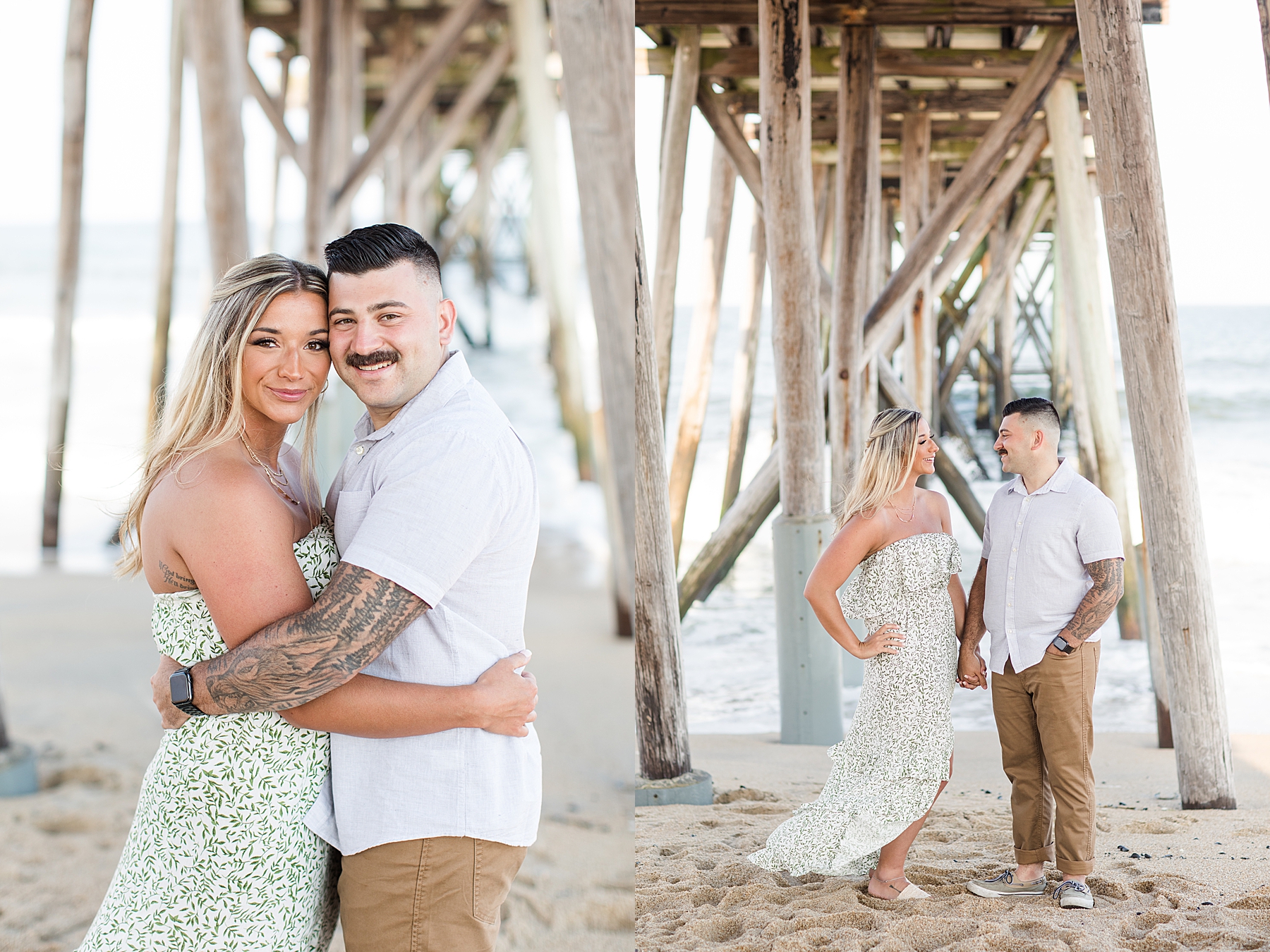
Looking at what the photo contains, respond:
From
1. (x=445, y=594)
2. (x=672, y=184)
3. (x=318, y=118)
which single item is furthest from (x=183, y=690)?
(x=318, y=118)

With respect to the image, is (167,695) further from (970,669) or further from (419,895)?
(970,669)

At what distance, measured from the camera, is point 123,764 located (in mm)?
3572

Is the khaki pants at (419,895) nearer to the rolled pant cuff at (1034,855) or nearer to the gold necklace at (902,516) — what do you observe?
the gold necklace at (902,516)

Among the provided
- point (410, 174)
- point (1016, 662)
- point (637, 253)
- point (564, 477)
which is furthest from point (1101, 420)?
point (410, 174)

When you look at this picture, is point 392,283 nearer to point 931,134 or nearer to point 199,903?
point 199,903

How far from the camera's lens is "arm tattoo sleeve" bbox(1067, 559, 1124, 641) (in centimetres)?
284

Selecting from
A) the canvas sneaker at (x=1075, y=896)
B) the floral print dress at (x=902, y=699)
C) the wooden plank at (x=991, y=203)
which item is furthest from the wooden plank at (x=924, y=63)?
the canvas sneaker at (x=1075, y=896)

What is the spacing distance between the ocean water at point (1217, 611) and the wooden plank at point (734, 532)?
68 cm

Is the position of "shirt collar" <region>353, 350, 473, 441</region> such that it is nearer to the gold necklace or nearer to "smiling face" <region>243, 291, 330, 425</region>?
"smiling face" <region>243, 291, 330, 425</region>

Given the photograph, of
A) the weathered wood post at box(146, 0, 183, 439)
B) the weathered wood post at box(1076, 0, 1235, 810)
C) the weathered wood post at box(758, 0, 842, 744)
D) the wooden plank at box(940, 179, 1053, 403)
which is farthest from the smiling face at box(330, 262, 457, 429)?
the wooden plank at box(940, 179, 1053, 403)

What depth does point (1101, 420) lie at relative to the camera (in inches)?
194

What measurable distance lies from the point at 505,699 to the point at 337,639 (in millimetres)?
257

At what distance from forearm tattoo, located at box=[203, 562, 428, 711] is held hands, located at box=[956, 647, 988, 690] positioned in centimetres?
208

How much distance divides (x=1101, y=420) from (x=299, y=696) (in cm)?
448
